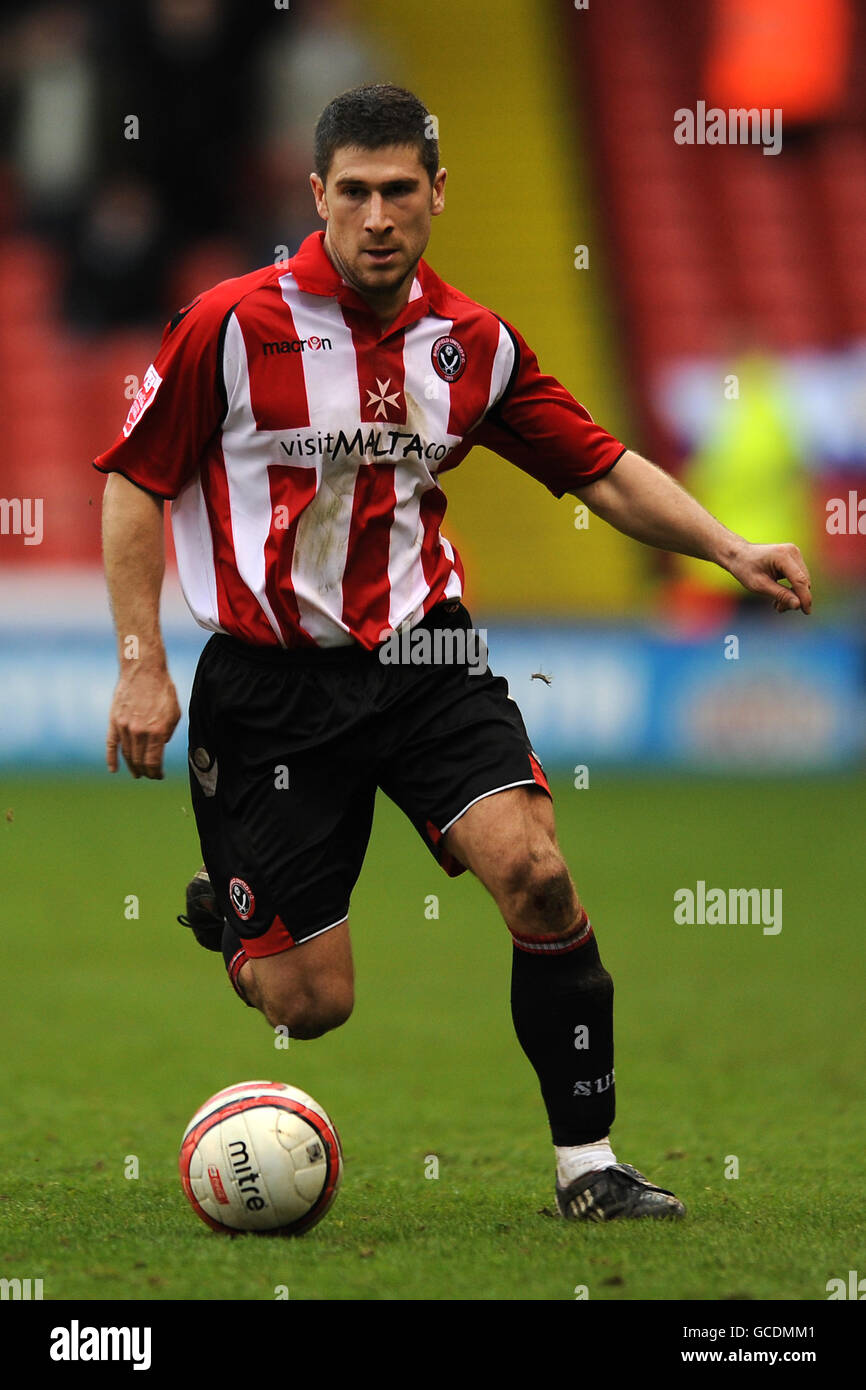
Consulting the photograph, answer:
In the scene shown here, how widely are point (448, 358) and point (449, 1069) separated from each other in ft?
8.90

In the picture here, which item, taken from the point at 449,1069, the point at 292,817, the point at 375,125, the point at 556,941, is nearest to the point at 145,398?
the point at 375,125

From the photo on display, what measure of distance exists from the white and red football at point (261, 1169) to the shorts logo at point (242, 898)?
0.49 meters

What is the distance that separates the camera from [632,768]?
1323cm

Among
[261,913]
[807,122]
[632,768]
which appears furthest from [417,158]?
[807,122]

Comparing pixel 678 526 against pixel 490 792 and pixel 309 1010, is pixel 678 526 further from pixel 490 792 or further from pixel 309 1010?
pixel 309 1010

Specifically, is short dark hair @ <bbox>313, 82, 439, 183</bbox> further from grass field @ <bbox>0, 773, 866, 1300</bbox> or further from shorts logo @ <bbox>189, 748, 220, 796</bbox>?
grass field @ <bbox>0, 773, 866, 1300</bbox>

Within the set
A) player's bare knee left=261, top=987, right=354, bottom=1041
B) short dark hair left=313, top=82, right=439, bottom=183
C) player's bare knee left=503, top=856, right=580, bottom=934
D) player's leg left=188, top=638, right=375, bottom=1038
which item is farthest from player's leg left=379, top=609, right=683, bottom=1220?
short dark hair left=313, top=82, right=439, bottom=183

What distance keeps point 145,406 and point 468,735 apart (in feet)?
3.22

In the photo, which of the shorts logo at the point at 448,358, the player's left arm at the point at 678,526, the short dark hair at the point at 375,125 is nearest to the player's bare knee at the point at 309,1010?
the player's left arm at the point at 678,526

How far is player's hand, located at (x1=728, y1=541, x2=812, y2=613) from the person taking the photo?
14.0 feet

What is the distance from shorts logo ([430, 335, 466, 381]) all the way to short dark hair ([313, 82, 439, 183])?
1.16 ft

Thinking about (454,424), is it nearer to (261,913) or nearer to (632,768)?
(261,913)

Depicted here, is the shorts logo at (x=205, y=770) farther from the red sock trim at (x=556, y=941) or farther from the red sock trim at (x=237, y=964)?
the red sock trim at (x=556, y=941)
